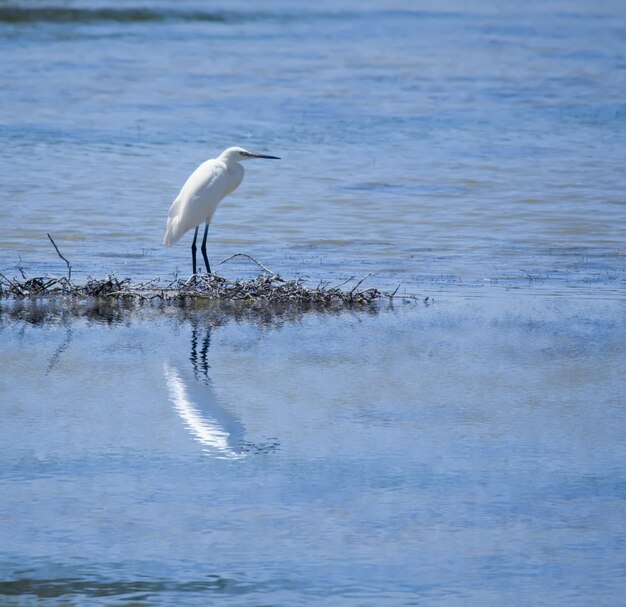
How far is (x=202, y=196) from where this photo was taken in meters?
10.2

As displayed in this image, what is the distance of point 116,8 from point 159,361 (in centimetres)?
3461

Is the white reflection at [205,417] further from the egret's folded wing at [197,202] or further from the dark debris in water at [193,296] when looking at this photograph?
the egret's folded wing at [197,202]

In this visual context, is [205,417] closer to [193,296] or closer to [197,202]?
[193,296]

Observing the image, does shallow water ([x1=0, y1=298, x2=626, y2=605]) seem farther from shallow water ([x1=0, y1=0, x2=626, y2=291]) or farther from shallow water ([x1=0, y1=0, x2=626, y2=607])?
shallow water ([x1=0, y1=0, x2=626, y2=291])

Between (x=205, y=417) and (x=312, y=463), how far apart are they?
0.81 meters

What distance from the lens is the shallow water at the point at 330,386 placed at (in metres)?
4.71

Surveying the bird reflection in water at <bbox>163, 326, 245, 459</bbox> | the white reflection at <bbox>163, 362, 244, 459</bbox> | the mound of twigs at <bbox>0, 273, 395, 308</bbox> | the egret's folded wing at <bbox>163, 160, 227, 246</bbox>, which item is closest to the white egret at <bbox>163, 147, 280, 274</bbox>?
the egret's folded wing at <bbox>163, 160, 227, 246</bbox>

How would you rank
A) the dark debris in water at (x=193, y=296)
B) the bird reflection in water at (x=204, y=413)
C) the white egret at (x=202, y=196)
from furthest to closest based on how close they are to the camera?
the white egret at (x=202, y=196)
the dark debris in water at (x=193, y=296)
the bird reflection in water at (x=204, y=413)

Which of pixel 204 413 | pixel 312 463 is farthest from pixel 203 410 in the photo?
pixel 312 463

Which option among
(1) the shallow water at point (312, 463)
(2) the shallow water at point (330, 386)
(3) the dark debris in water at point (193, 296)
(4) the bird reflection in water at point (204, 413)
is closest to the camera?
(1) the shallow water at point (312, 463)

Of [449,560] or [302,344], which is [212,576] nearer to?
[449,560]

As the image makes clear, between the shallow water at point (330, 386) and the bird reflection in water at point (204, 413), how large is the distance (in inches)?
0.8

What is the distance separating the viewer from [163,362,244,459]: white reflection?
587 centimetres

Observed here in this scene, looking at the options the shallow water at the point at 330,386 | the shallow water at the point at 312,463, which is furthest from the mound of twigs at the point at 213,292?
the shallow water at the point at 312,463
